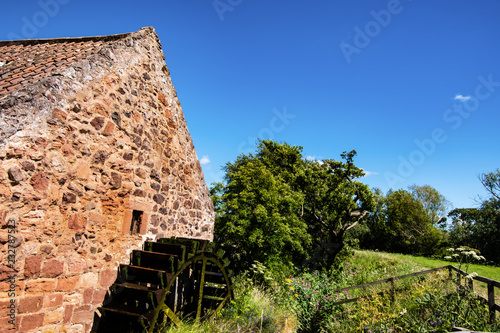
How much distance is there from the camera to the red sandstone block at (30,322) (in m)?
3.17

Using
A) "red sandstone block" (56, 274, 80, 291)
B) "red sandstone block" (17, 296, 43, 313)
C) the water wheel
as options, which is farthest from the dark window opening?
A: "red sandstone block" (17, 296, 43, 313)

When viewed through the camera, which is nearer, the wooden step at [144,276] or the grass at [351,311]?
the wooden step at [144,276]

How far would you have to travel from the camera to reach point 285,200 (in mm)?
11727

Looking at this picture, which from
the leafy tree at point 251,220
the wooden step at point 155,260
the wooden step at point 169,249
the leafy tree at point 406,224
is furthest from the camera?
the leafy tree at point 406,224

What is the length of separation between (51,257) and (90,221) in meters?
0.67

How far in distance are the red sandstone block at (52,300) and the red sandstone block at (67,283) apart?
86mm

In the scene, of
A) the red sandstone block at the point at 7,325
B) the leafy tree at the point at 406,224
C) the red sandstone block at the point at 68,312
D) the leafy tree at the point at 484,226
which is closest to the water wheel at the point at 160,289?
the red sandstone block at the point at 68,312

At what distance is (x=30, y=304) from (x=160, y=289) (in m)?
1.58

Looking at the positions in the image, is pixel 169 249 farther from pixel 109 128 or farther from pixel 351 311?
pixel 351 311

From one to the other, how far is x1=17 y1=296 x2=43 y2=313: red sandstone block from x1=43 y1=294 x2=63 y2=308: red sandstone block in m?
0.06

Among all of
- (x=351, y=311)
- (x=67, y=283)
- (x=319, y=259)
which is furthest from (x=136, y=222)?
(x=319, y=259)

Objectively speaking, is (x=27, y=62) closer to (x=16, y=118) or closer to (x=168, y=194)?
(x=16, y=118)

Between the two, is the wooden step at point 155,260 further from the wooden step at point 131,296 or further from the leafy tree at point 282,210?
the leafy tree at point 282,210

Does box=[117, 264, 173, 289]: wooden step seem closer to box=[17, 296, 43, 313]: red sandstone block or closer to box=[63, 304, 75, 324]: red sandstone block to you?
box=[63, 304, 75, 324]: red sandstone block
